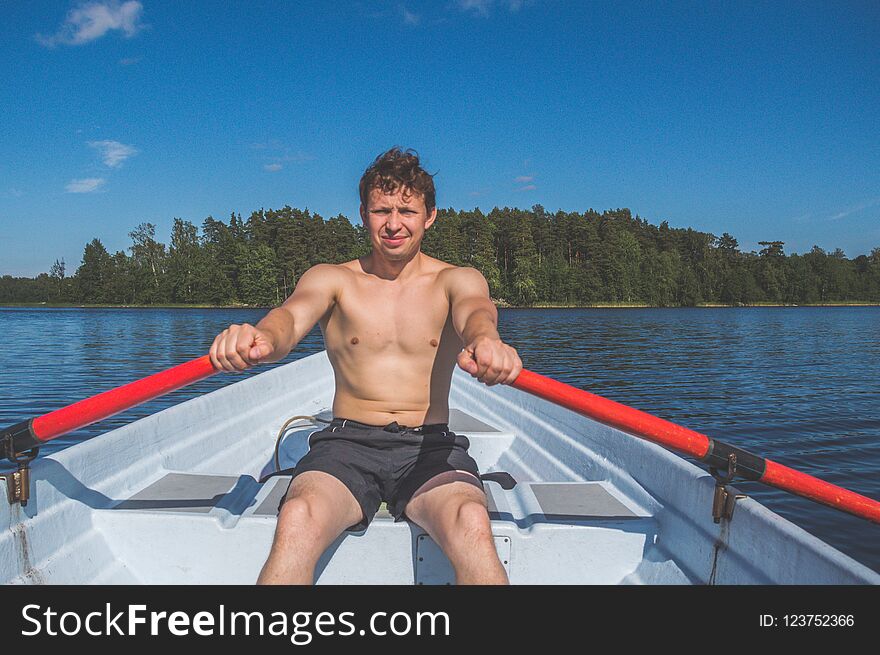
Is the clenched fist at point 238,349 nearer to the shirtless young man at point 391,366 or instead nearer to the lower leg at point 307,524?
the shirtless young man at point 391,366

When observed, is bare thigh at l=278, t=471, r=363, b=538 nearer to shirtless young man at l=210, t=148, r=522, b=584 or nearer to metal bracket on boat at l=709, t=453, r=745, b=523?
shirtless young man at l=210, t=148, r=522, b=584

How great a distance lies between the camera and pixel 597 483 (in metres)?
2.84

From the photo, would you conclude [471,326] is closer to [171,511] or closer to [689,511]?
[689,511]

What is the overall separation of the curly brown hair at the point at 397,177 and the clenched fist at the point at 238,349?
904 mm

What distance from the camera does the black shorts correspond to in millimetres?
2135

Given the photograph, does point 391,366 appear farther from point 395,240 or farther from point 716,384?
point 716,384

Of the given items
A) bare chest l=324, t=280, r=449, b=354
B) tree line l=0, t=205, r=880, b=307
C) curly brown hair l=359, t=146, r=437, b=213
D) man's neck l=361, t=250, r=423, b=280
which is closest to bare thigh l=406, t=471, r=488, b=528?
bare chest l=324, t=280, r=449, b=354

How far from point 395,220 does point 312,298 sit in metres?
0.47

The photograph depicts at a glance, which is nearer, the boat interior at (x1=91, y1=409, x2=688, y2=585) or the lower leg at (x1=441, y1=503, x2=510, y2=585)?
the lower leg at (x1=441, y1=503, x2=510, y2=585)

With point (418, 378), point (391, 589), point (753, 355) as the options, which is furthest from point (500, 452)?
point (753, 355)

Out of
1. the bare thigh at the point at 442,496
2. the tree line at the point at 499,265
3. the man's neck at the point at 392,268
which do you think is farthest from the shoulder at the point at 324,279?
the tree line at the point at 499,265

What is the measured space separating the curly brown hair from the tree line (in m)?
55.2

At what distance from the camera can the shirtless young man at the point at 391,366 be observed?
182 cm

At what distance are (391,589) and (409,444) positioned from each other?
73 cm
